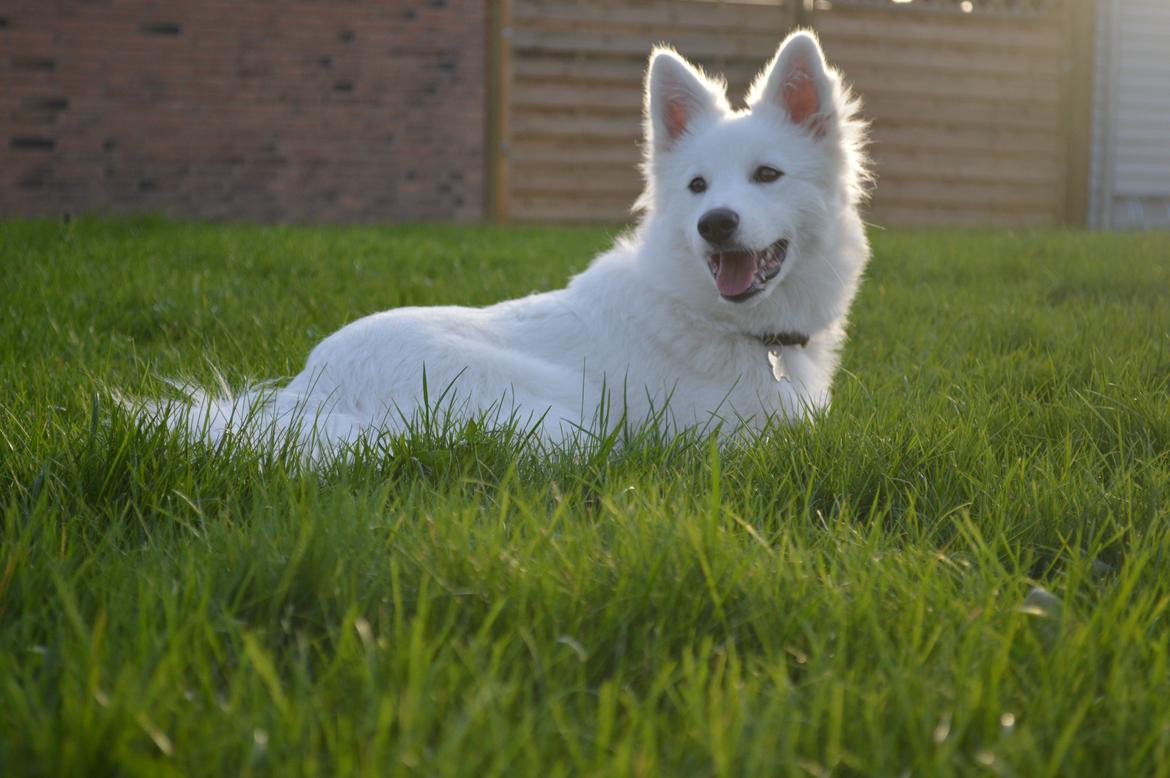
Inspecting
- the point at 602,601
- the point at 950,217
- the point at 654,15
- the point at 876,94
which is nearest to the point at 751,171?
the point at 602,601

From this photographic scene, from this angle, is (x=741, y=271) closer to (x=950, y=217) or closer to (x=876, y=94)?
(x=876, y=94)

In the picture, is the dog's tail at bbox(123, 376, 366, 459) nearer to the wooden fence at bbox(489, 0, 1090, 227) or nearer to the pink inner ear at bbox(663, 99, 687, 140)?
the pink inner ear at bbox(663, 99, 687, 140)

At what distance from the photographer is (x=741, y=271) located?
3.26 meters

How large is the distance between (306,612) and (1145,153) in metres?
14.4

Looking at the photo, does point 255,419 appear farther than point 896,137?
No

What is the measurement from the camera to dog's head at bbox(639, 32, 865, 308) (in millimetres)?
3229

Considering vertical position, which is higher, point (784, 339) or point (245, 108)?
point (245, 108)

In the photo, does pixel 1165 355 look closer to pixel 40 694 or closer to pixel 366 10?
pixel 40 694

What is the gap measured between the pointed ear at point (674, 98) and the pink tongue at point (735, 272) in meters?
0.61

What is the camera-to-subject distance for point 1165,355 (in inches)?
141

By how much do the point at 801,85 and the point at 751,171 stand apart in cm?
38

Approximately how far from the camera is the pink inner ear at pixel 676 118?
3633 millimetres

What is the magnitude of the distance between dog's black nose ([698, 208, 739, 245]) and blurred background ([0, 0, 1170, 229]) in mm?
7591

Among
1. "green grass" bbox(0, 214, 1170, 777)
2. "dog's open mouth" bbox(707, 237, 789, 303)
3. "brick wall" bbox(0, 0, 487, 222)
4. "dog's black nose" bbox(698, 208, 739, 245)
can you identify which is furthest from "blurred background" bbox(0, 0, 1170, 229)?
"green grass" bbox(0, 214, 1170, 777)
